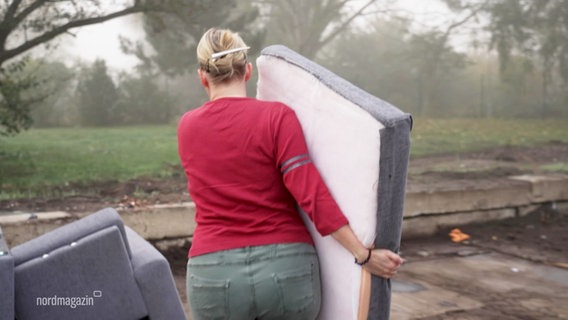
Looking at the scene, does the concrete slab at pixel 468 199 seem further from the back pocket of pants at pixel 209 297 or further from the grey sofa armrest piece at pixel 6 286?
the grey sofa armrest piece at pixel 6 286

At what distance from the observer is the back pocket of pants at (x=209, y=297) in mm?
2338

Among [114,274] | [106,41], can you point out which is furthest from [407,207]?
[106,41]

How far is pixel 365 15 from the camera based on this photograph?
15500 mm

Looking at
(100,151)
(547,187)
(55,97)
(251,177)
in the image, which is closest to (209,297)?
(251,177)

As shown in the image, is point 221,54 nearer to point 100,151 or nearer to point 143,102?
point 100,151

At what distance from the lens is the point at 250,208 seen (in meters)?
2.37

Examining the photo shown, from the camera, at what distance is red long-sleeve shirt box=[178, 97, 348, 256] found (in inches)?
90.5

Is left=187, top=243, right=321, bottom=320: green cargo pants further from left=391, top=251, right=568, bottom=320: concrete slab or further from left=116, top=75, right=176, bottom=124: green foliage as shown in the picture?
left=116, top=75, right=176, bottom=124: green foliage

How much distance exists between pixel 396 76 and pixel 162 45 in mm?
6381

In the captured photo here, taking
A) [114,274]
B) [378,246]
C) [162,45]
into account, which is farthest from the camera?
[162,45]

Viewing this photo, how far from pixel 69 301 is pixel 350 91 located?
4.58 ft

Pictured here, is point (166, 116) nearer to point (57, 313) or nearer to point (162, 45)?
point (162, 45)

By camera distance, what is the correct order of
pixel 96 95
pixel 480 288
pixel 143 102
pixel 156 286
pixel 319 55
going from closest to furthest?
pixel 156 286
pixel 480 288
pixel 96 95
pixel 143 102
pixel 319 55

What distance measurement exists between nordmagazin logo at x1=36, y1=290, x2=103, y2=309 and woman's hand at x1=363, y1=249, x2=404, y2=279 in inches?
45.1
